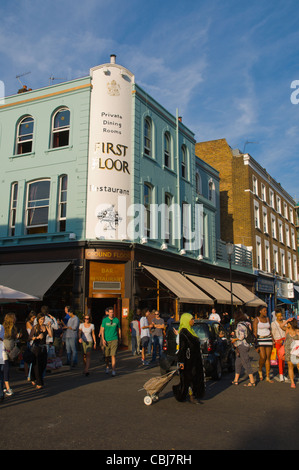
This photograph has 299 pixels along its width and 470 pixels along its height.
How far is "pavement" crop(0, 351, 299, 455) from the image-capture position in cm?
533

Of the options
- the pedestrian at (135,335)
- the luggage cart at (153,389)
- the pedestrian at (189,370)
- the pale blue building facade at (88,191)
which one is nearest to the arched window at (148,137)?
the pale blue building facade at (88,191)

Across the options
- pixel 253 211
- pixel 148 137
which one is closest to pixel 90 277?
pixel 148 137

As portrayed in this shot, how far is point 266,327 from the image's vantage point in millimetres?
10523

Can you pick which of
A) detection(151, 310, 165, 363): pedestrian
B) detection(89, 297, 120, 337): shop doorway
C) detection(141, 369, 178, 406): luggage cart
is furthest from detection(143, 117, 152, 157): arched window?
detection(141, 369, 178, 406): luggage cart

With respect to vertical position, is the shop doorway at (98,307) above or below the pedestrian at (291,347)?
above

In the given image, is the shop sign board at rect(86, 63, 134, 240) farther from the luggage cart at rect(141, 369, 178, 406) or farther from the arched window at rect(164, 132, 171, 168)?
the luggage cart at rect(141, 369, 178, 406)

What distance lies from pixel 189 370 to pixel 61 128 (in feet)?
50.4

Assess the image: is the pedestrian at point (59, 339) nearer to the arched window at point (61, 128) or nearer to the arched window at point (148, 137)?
the arched window at point (61, 128)

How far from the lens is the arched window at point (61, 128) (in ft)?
65.6

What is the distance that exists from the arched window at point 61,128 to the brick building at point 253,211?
60.2 ft

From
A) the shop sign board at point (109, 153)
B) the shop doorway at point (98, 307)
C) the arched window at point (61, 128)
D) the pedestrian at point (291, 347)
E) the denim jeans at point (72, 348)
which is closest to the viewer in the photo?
the pedestrian at point (291, 347)

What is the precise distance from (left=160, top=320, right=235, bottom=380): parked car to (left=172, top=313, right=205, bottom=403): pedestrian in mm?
2426
